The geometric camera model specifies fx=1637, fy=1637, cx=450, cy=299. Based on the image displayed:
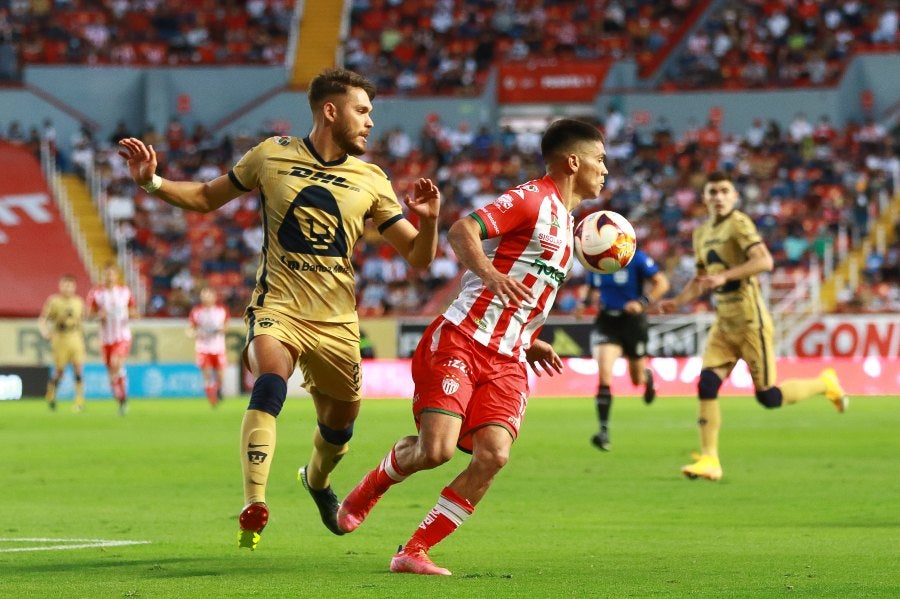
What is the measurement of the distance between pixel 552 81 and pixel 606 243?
124ft

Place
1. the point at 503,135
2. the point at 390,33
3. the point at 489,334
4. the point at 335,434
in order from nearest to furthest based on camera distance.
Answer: the point at 489,334
the point at 335,434
the point at 503,135
the point at 390,33

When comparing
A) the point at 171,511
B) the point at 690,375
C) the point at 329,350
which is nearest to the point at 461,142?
the point at 690,375

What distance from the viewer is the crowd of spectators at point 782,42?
4562 centimetres

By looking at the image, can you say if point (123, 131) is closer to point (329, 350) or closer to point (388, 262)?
point (388, 262)

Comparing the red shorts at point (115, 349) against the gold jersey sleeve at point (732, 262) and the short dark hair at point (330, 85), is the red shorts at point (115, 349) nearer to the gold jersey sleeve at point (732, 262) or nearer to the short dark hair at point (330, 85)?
the gold jersey sleeve at point (732, 262)

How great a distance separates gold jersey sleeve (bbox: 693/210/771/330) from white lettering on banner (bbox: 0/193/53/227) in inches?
1101

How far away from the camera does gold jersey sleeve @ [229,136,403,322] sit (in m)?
8.59

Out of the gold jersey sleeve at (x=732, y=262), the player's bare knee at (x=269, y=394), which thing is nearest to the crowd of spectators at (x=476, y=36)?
the gold jersey sleeve at (x=732, y=262)

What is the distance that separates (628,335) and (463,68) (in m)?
30.5

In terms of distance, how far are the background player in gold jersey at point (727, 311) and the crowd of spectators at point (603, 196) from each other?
2088 cm

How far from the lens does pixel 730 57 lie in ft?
153

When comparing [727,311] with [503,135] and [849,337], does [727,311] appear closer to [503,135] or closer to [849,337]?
[849,337]

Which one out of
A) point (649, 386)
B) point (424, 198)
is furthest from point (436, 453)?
point (649, 386)

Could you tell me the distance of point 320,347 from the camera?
8.62 m
